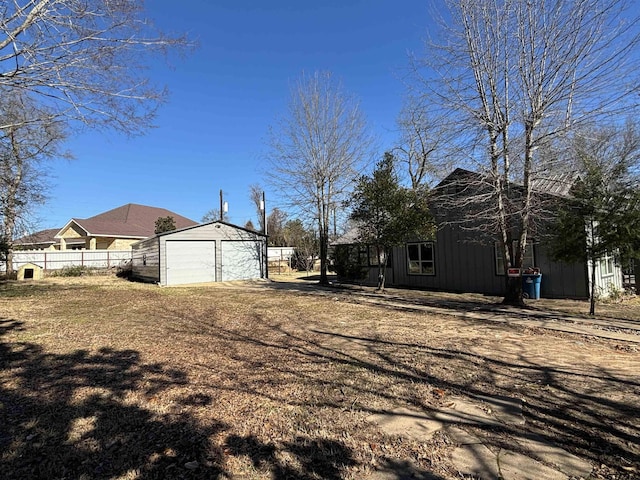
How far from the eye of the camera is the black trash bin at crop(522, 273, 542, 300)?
11305 millimetres

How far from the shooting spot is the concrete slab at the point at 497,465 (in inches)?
88.2

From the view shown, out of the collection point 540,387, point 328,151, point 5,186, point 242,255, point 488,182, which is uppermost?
point 328,151

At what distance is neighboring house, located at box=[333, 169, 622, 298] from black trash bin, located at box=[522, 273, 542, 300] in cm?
52

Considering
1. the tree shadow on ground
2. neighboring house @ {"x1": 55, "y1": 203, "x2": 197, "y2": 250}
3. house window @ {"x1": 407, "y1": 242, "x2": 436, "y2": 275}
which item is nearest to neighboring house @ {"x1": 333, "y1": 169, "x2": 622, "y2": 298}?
house window @ {"x1": 407, "y1": 242, "x2": 436, "y2": 275}

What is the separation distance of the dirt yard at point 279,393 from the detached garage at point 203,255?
10.0 m

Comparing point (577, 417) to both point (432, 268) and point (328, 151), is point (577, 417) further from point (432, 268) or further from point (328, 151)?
point (328, 151)

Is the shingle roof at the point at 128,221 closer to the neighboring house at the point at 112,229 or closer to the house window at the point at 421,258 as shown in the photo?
the neighboring house at the point at 112,229

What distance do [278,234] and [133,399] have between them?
38.0 meters

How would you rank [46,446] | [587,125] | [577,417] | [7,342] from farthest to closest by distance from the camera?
[587,125], [7,342], [577,417], [46,446]

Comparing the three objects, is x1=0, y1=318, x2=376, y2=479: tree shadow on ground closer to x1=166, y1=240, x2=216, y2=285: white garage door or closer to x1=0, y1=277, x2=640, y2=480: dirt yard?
x1=0, y1=277, x2=640, y2=480: dirt yard

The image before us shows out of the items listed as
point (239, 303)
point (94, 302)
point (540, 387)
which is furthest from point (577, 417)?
point (94, 302)

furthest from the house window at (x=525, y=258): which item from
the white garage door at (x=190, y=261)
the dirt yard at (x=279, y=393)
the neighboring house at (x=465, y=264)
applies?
the white garage door at (x=190, y=261)

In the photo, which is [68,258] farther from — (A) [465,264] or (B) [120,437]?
(B) [120,437]

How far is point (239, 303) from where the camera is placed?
1030 centimetres
